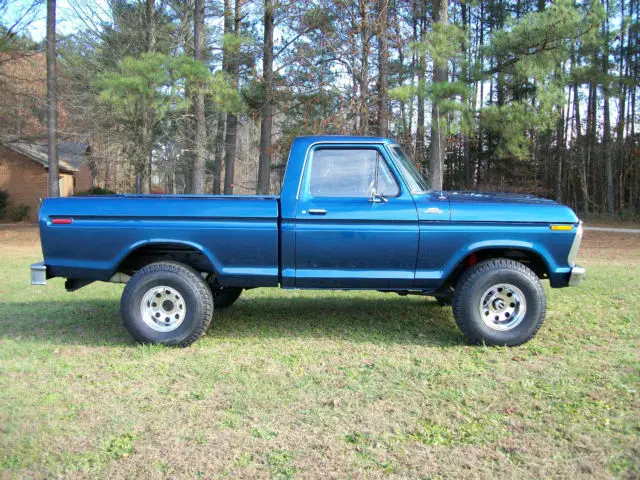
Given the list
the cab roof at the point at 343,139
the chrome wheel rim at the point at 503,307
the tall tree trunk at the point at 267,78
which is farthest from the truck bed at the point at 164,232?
→ the tall tree trunk at the point at 267,78

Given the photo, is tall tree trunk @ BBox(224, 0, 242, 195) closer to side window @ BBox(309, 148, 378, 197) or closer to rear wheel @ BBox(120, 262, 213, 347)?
side window @ BBox(309, 148, 378, 197)

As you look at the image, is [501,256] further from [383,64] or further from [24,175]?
[24,175]

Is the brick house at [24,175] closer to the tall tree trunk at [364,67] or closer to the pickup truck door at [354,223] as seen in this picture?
the tall tree trunk at [364,67]

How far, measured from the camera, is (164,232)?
504 cm

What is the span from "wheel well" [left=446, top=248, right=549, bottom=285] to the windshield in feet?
2.75

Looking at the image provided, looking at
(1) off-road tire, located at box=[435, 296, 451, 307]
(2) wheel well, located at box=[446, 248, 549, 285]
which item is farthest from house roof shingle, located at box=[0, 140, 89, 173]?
(2) wheel well, located at box=[446, 248, 549, 285]

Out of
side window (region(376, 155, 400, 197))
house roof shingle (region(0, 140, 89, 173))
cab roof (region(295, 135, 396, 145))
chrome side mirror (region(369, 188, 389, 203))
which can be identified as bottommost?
chrome side mirror (region(369, 188, 389, 203))

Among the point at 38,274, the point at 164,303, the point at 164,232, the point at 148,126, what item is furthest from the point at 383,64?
the point at 38,274

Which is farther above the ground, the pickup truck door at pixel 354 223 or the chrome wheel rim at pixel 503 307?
the pickup truck door at pixel 354 223

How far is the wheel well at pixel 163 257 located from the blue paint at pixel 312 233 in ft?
0.61

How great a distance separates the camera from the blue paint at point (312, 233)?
4926 mm

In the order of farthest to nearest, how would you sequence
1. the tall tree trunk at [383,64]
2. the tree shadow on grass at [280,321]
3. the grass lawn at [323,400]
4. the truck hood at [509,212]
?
the tall tree trunk at [383,64]
the tree shadow on grass at [280,321]
the truck hood at [509,212]
the grass lawn at [323,400]

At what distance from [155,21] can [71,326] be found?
1657 cm

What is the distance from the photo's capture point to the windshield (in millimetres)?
5137
